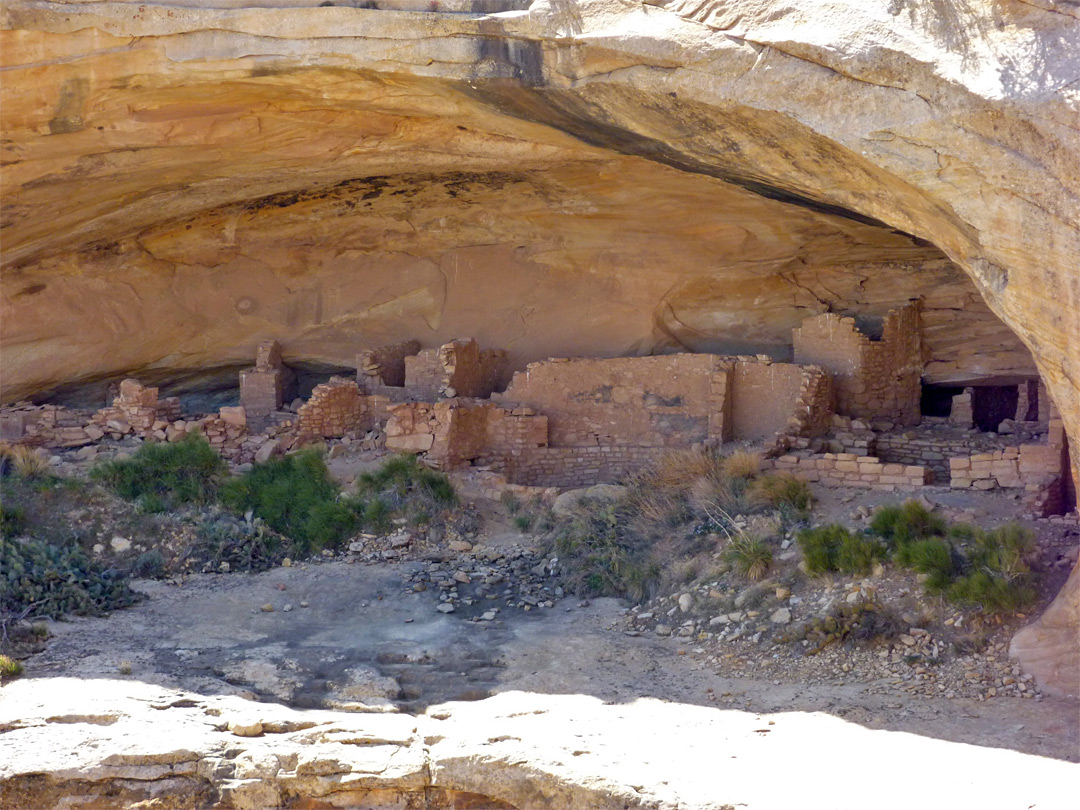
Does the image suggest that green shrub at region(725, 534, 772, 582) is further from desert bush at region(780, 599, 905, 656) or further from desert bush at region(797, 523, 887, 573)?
desert bush at region(780, 599, 905, 656)

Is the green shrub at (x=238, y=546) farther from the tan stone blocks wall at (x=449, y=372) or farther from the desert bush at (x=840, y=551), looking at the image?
the desert bush at (x=840, y=551)

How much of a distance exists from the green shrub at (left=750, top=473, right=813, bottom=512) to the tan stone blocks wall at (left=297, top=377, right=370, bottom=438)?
13.6 ft

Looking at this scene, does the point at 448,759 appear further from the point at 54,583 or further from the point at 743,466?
the point at 743,466

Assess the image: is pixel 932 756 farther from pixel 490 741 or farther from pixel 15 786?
pixel 15 786

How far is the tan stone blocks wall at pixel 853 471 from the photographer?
28.7ft

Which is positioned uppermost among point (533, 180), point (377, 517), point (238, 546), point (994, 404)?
point (533, 180)

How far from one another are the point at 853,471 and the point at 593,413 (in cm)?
301

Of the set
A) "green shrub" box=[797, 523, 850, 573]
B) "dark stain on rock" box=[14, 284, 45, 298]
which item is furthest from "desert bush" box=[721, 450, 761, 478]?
"dark stain on rock" box=[14, 284, 45, 298]

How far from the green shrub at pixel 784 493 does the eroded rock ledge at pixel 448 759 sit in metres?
2.56

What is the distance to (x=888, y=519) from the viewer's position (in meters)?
7.65

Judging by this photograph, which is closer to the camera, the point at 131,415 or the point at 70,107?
the point at 70,107

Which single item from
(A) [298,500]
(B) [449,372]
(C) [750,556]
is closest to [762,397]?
(B) [449,372]

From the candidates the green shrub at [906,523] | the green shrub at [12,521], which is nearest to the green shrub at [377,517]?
the green shrub at [12,521]

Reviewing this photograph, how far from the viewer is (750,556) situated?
7.72 metres
